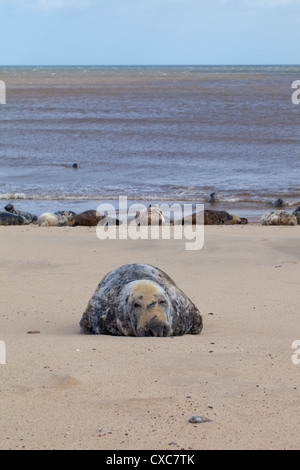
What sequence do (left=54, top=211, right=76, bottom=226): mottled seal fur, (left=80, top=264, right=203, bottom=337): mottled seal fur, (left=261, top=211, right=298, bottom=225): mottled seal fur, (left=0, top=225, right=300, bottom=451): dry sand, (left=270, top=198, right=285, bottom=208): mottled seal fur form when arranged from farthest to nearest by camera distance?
(left=270, top=198, right=285, bottom=208): mottled seal fur
(left=54, top=211, right=76, bottom=226): mottled seal fur
(left=261, top=211, right=298, bottom=225): mottled seal fur
(left=80, top=264, right=203, bottom=337): mottled seal fur
(left=0, top=225, right=300, bottom=451): dry sand

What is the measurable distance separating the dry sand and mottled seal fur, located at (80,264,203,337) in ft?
0.41

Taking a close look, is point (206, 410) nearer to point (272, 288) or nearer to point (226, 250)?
point (272, 288)

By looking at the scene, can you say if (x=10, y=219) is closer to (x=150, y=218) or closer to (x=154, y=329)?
(x=150, y=218)

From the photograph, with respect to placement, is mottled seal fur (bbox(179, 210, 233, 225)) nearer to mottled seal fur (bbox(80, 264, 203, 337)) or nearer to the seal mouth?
mottled seal fur (bbox(80, 264, 203, 337))

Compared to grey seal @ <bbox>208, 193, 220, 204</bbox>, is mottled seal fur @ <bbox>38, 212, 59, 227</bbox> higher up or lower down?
lower down

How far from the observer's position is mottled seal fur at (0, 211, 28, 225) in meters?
12.1

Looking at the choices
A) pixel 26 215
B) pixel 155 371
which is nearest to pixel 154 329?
pixel 155 371

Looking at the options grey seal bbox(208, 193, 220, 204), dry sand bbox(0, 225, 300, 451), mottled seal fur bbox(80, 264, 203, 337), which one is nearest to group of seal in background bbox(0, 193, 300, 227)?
grey seal bbox(208, 193, 220, 204)

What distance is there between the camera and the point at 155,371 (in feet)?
14.2

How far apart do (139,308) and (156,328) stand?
24 centimetres

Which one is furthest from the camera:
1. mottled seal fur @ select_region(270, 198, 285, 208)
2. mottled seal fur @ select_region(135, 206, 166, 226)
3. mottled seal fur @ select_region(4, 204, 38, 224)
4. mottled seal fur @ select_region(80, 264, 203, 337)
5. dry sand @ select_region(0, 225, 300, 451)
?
mottled seal fur @ select_region(270, 198, 285, 208)

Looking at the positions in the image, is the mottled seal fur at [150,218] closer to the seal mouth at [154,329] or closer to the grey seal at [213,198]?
the grey seal at [213,198]
